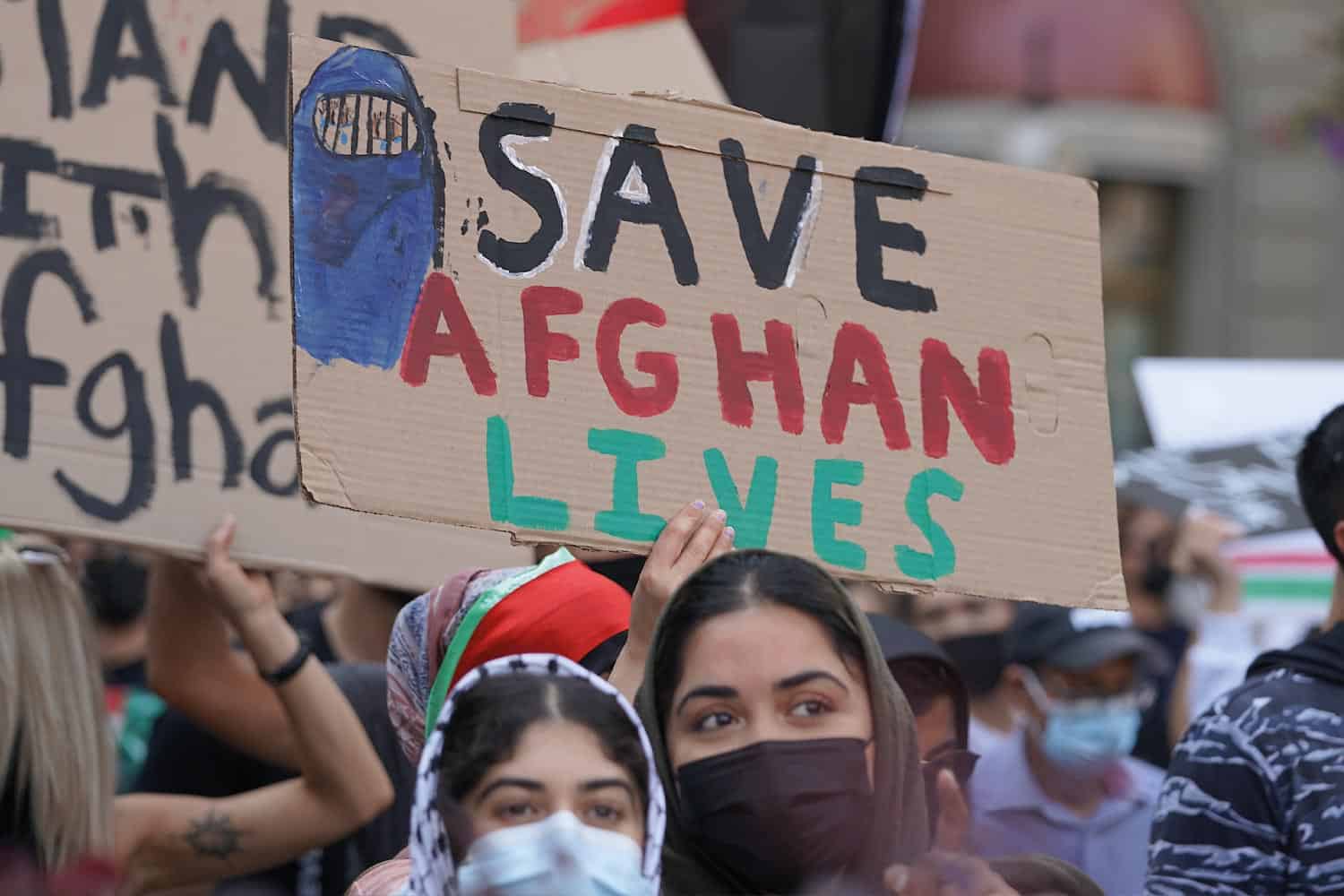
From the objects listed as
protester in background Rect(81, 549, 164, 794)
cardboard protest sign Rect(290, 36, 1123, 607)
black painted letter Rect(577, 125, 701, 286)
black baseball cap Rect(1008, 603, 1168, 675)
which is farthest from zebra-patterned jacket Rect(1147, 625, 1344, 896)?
protester in background Rect(81, 549, 164, 794)

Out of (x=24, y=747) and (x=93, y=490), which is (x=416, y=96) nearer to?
(x=93, y=490)

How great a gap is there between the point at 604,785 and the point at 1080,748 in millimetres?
2918

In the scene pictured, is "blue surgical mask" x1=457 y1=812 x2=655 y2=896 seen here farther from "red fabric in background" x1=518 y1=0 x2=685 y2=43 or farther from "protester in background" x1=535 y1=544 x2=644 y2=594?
"red fabric in background" x1=518 y1=0 x2=685 y2=43

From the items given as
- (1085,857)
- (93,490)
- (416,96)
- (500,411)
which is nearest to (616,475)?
(500,411)

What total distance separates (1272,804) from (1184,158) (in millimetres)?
16738

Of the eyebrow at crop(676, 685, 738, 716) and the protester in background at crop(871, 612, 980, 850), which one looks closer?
the eyebrow at crop(676, 685, 738, 716)

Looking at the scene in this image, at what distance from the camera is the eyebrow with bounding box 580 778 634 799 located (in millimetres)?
2125

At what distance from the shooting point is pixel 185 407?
3.22 m

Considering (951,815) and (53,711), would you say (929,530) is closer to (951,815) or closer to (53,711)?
(951,815)

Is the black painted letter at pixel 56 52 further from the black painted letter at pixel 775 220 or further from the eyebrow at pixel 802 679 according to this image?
the eyebrow at pixel 802 679

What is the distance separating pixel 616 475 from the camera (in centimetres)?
269

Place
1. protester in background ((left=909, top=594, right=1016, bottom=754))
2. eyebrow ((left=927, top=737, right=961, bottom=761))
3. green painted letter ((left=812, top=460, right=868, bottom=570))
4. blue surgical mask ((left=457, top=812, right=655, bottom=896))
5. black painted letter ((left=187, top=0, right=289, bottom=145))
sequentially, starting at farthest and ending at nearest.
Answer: protester in background ((left=909, top=594, right=1016, bottom=754))
eyebrow ((left=927, top=737, right=961, bottom=761))
black painted letter ((left=187, top=0, right=289, bottom=145))
green painted letter ((left=812, top=460, right=868, bottom=570))
blue surgical mask ((left=457, top=812, right=655, bottom=896))

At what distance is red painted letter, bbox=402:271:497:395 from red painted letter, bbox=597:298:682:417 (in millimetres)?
156

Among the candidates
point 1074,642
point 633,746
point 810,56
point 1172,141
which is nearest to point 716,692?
point 633,746
